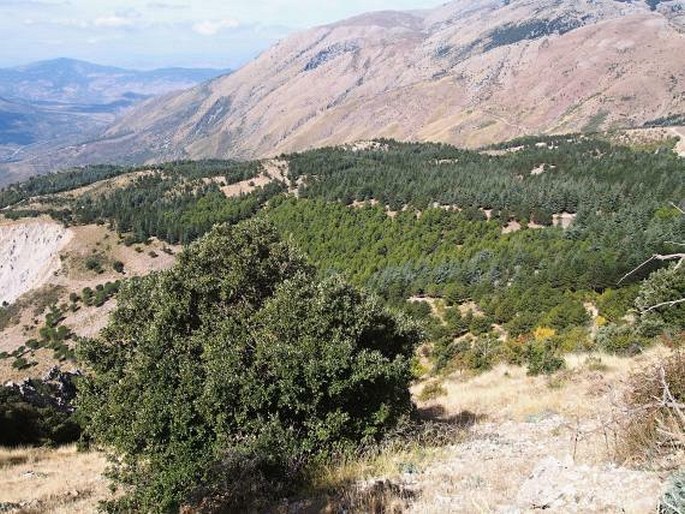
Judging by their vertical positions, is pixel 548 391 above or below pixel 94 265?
above

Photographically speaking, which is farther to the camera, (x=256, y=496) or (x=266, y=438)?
(x=266, y=438)

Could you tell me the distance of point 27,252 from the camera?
520ft

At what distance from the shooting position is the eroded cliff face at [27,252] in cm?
14738

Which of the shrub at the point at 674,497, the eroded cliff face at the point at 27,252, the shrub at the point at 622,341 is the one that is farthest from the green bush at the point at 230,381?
the eroded cliff face at the point at 27,252

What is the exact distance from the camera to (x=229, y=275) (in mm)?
19594

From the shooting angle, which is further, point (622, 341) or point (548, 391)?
point (622, 341)

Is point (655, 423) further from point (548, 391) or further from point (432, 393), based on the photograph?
point (432, 393)

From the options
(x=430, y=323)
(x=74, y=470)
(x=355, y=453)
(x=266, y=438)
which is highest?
(x=266, y=438)

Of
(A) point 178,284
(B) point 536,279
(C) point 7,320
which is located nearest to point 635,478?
(A) point 178,284

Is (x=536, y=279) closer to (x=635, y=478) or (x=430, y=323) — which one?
(x=430, y=323)

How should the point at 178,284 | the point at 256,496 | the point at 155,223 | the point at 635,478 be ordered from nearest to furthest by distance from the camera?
the point at 635,478 → the point at 256,496 → the point at 178,284 → the point at 155,223

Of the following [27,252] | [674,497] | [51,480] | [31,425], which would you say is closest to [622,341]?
[674,497]

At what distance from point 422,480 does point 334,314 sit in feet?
22.6

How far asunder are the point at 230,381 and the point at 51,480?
1285 cm
